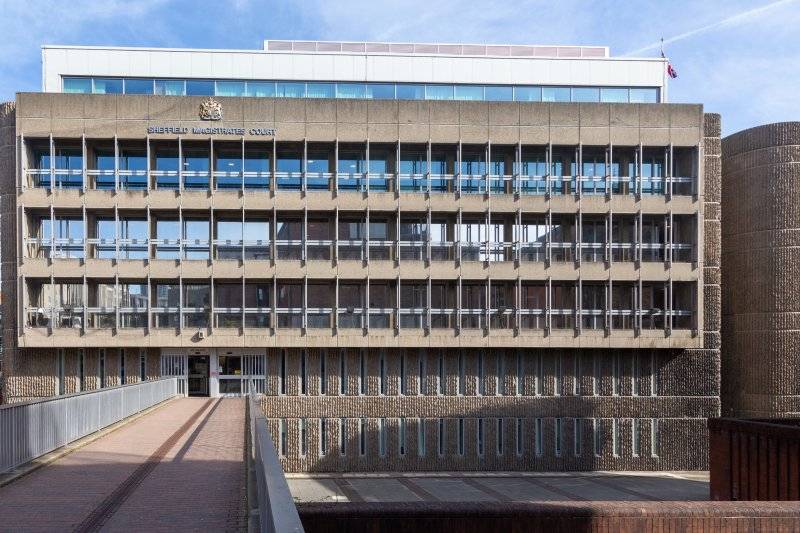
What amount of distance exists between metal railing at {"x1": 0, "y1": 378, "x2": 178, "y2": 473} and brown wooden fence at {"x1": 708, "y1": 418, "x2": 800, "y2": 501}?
2182cm

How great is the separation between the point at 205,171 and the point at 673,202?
2453 centimetres

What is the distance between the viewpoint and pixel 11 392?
115 feet

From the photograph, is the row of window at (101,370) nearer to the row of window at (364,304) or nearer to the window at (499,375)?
the row of window at (364,304)

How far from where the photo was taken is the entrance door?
36469 millimetres

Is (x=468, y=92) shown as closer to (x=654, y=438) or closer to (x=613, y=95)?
(x=613, y=95)

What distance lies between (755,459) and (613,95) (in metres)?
23.6

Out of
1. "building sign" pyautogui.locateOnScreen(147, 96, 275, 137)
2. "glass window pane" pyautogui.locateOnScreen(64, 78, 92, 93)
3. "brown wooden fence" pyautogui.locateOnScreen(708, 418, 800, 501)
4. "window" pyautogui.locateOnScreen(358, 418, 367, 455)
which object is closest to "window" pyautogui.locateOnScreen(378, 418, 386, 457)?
"window" pyautogui.locateOnScreen(358, 418, 367, 455)

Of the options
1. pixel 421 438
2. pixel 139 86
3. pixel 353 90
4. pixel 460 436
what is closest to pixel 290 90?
pixel 353 90

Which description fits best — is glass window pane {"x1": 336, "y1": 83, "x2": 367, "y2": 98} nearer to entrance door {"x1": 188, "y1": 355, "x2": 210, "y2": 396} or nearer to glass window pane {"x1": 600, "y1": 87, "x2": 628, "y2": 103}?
glass window pane {"x1": 600, "y1": 87, "x2": 628, "y2": 103}

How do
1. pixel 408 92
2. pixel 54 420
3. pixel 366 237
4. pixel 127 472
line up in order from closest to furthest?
pixel 127 472 < pixel 54 420 < pixel 366 237 < pixel 408 92

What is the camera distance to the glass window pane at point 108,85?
39.5 m

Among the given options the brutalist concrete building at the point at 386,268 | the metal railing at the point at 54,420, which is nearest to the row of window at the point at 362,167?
the brutalist concrete building at the point at 386,268

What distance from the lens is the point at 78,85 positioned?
39375 mm

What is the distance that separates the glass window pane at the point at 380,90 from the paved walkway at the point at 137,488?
2760 centimetres
